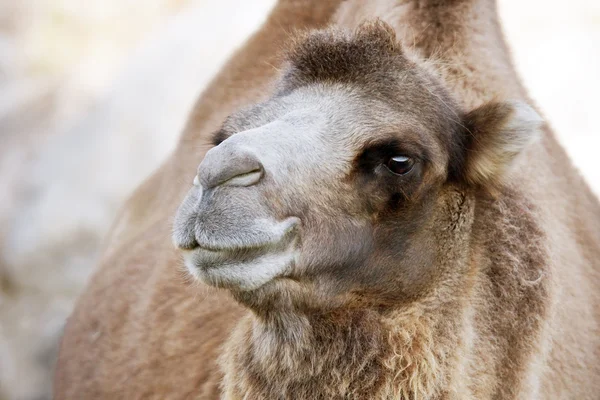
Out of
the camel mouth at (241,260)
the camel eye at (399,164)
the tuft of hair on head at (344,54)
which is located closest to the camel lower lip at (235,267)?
the camel mouth at (241,260)

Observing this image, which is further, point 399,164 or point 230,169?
point 399,164

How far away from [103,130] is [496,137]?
588 centimetres

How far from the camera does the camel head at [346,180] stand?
2777 mm

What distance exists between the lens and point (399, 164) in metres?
3.06

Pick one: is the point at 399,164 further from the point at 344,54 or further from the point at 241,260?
the point at 241,260

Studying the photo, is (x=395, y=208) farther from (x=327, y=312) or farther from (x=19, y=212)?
(x=19, y=212)

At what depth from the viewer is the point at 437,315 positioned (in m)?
3.23

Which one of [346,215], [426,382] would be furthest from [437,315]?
[346,215]

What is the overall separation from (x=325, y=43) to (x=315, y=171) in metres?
0.62

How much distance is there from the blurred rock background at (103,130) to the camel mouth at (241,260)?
16.0 ft

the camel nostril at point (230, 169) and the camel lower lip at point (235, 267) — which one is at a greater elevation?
the camel nostril at point (230, 169)

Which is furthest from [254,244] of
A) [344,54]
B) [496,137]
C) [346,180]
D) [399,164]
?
[496,137]

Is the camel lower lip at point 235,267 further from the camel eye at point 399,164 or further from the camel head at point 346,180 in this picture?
the camel eye at point 399,164

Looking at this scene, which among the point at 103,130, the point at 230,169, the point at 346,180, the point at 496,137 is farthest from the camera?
the point at 103,130
